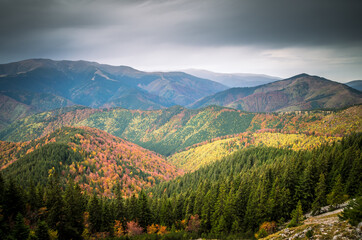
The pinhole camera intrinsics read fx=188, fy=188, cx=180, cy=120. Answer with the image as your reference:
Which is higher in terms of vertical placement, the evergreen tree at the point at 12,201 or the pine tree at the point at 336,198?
the pine tree at the point at 336,198

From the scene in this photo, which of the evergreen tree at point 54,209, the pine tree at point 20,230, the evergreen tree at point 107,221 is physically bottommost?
the evergreen tree at point 107,221

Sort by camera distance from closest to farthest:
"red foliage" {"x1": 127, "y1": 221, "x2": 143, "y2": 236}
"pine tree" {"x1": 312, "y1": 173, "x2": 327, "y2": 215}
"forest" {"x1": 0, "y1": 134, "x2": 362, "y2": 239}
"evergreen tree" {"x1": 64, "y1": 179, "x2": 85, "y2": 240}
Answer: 1. "pine tree" {"x1": 312, "y1": 173, "x2": 327, "y2": 215}
2. "forest" {"x1": 0, "y1": 134, "x2": 362, "y2": 239}
3. "evergreen tree" {"x1": 64, "y1": 179, "x2": 85, "y2": 240}
4. "red foliage" {"x1": 127, "y1": 221, "x2": 143, "y2": 236}

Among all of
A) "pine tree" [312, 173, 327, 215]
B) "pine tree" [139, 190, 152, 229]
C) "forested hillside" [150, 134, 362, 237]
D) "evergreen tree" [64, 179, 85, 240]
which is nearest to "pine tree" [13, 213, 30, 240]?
"evergreen tree" [64, 179, 85, 240]

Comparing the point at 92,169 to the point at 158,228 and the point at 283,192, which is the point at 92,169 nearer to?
the point at 158,228

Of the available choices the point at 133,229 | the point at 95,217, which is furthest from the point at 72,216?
the point at 133,229

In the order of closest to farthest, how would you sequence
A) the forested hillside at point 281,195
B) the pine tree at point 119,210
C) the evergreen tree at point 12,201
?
the evergreen tree at point 12,201, the forested hillside at point 281,195, the pine tree at point 119,210

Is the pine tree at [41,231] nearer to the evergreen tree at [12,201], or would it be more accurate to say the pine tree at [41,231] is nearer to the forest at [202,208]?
the forest at [202,208]

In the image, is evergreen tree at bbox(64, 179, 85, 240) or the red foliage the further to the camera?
the red foliage

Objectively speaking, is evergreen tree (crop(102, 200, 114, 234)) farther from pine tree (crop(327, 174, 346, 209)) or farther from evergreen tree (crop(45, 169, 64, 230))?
pine tree (crop(327, 174, 346, 209))

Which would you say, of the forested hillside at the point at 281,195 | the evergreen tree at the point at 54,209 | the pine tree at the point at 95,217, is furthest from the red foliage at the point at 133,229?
the evergreen tree at the point at 54,209

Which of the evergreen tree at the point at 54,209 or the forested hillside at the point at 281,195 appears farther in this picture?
the forested hillside at the point at 281,195

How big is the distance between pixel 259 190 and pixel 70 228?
2617 inches

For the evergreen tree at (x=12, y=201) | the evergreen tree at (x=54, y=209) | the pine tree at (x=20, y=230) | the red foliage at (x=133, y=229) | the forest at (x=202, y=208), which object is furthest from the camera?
the red foliage at (x=133, y=229)

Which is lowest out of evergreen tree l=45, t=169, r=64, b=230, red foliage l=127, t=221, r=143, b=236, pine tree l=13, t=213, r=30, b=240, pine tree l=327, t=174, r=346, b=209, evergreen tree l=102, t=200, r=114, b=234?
red foliage l=127, t=221, r=143, b=236
